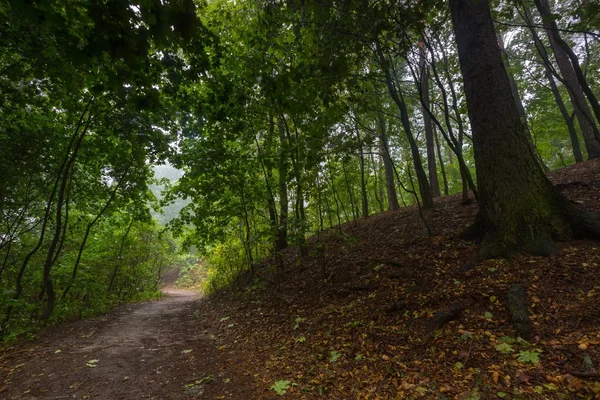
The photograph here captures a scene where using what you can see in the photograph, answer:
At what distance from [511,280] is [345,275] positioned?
3170mm

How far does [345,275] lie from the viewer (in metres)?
6.12

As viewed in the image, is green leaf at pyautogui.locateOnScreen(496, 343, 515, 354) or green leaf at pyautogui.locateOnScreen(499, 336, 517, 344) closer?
green leaf at pyautogui.locateOnScreen(496, 343, 515, 354)

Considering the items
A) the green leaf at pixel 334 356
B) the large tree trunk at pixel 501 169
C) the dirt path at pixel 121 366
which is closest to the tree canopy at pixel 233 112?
the large tree trunk at pixel 501 169

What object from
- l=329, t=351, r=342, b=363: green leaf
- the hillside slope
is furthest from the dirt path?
l=329, t=351, r=342, b=363: green leaf

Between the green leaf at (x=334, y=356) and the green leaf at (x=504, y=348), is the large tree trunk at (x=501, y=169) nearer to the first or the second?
the green leaf at (x=504, y=348)

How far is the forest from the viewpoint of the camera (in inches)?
135

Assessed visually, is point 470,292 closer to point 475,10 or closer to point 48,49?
point 475,10

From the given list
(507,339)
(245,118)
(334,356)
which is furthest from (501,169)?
(245,118)

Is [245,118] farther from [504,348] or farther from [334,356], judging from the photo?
[504,348]

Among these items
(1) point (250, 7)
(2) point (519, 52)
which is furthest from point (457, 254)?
(2) point (519, 52)

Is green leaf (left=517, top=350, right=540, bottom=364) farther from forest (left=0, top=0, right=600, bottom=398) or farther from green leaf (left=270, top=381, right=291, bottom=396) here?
green leaf (left=270, top=381, right=291, bottom=396)

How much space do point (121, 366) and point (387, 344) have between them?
386cm

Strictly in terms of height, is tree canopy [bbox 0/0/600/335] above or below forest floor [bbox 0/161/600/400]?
above

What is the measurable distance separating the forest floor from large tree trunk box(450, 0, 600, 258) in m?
0.31
